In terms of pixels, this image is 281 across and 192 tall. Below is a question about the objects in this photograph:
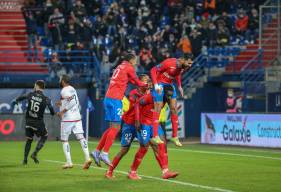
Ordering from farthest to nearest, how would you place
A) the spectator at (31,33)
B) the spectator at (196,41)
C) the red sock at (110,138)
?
the spectator at (31,33)
the spectator at (196,41)
the red sock at (110,138)

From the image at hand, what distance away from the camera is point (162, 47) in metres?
37.8

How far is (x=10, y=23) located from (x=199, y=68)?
940 centimetres

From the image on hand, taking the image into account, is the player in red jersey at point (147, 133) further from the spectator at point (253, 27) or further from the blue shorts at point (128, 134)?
the spectator at point (253, 27)

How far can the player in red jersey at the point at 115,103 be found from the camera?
18000mm

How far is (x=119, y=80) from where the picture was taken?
18.3 meters

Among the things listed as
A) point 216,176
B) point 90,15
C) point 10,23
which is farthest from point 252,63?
point 216,176

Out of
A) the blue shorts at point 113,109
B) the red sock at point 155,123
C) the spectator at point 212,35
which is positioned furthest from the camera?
the spectator at point 212,35

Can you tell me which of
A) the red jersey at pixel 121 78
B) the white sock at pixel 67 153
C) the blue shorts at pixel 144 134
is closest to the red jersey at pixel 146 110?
the blue shorts at pixel 144 134

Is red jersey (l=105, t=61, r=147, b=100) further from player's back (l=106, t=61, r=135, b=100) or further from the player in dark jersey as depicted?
the player in dark jersey

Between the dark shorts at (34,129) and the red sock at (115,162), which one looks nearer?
the red sock at (115,162)

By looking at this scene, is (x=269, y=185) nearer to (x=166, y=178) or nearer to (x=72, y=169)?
(x=166, y=178)

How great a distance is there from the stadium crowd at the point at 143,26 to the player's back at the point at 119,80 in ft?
60.7

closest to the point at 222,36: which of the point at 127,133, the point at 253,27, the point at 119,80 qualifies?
the point at 253,27

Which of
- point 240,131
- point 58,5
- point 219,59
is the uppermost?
point 58,5
